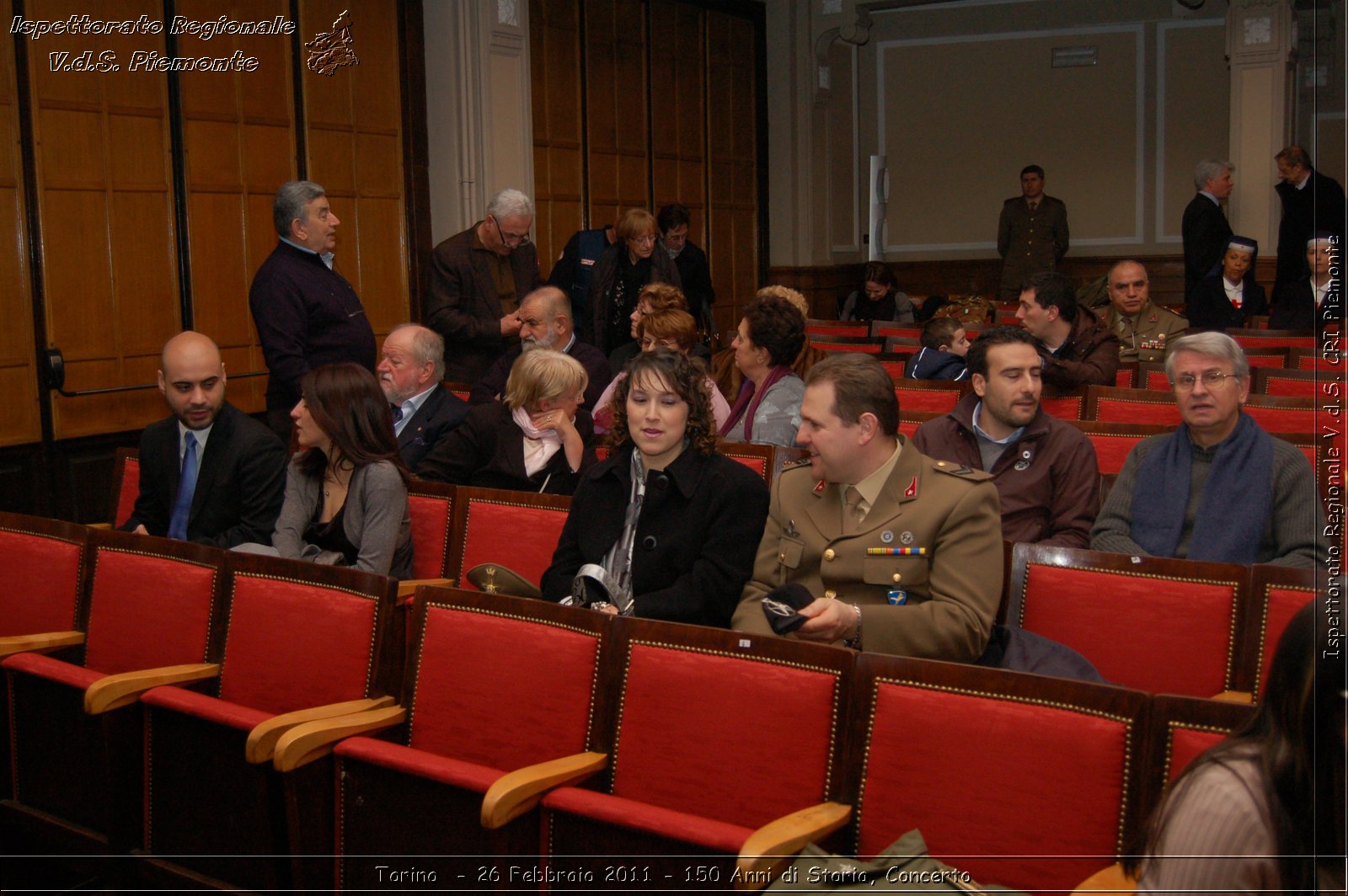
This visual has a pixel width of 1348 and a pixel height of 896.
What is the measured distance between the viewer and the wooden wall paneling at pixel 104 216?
17.8ft

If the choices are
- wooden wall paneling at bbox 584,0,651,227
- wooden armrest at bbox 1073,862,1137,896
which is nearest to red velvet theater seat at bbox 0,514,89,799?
wooden armrest at bbox 1073,862,1137,896

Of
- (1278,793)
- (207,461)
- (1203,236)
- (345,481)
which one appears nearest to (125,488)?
(207,461)

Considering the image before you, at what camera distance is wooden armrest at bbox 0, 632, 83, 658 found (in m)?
2.92

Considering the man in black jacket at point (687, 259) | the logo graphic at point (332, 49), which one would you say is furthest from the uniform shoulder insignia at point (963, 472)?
the logo graphic at point (332, 49)

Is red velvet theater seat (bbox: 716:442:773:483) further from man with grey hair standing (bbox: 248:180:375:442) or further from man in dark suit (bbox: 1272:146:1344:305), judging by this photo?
man in dark suit (bbox: 1272:146:1344:305)

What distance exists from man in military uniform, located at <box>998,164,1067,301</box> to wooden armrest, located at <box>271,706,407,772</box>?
9.56 metres

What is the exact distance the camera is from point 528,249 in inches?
233

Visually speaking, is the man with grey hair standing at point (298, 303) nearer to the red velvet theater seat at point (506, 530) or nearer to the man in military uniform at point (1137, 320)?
the red velvet theater seat at point (506, 530)

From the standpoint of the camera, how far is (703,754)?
2.15 m

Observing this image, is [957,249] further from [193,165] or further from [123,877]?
[123,877]

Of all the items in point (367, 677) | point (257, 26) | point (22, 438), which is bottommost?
point (367, 677)

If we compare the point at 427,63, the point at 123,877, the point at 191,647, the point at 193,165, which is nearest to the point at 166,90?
the point at 193,165

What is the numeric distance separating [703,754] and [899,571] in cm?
55

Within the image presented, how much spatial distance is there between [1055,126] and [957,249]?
4.76ft
